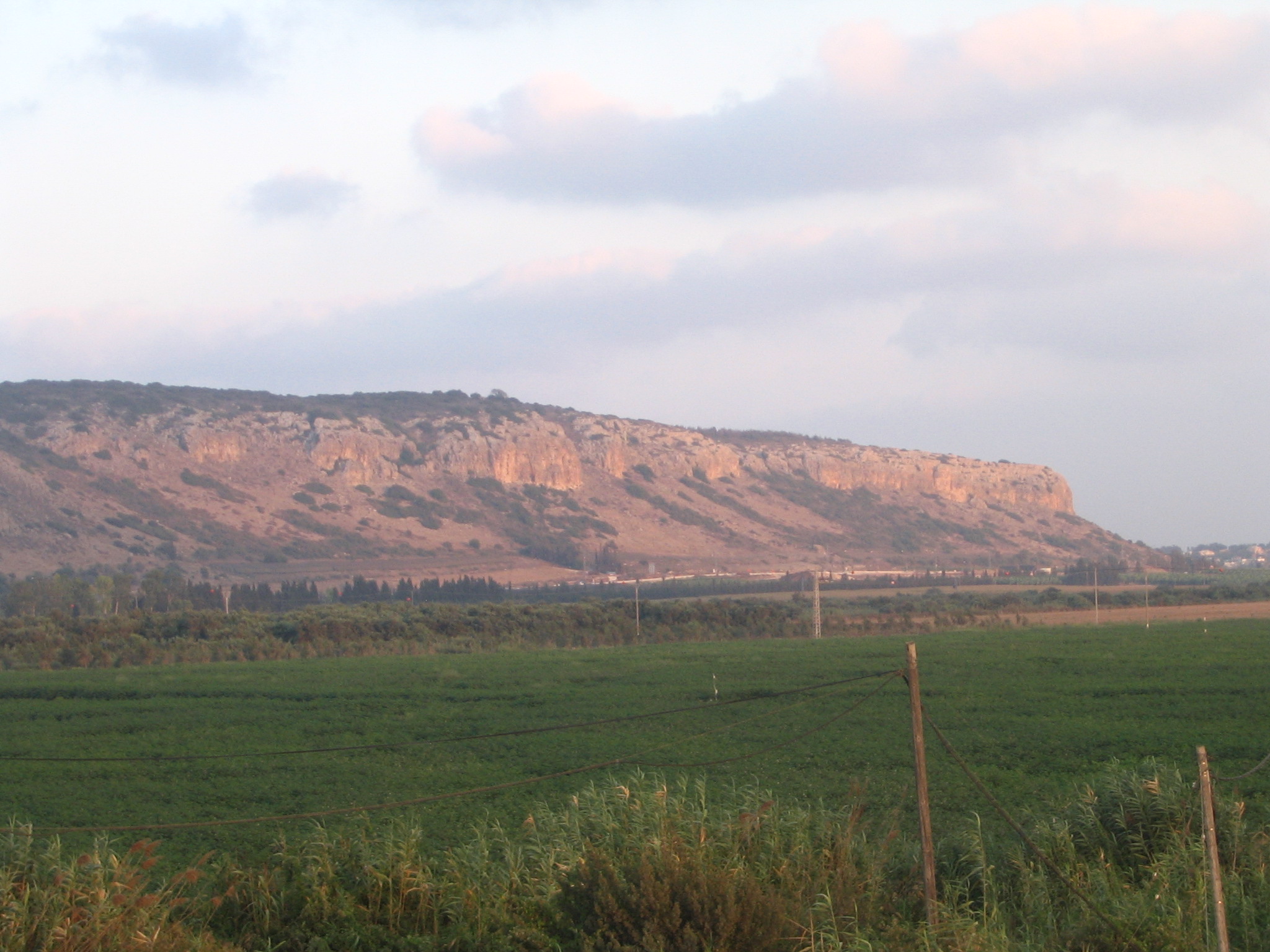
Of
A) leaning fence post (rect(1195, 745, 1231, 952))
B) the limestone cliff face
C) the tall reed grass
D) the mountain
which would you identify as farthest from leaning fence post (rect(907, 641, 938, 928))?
the limestone cliff face

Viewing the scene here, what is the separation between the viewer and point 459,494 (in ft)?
378

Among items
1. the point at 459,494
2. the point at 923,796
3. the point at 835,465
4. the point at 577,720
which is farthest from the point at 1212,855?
the point at 835,465

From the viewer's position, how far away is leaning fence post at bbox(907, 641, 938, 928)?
364 inches

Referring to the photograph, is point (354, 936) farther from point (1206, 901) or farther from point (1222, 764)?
point (1222, 764)

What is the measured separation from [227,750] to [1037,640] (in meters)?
29.9

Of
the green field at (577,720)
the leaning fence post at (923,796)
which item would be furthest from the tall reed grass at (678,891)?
the green field at (577,720)

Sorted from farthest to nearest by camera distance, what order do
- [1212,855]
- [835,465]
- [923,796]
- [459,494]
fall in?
[835,465]
[459,494]
[923,796]
[1212,855]

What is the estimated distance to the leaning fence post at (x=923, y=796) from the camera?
9.24 m

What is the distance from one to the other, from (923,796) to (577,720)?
16.0 meters

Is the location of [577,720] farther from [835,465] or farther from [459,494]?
[835,465]

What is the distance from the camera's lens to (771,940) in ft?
29.0

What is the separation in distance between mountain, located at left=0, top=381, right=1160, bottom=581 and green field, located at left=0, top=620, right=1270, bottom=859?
180 feet

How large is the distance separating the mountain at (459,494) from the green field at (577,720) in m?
55.0

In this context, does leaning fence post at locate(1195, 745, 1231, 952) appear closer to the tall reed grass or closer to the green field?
the tall reed grass
